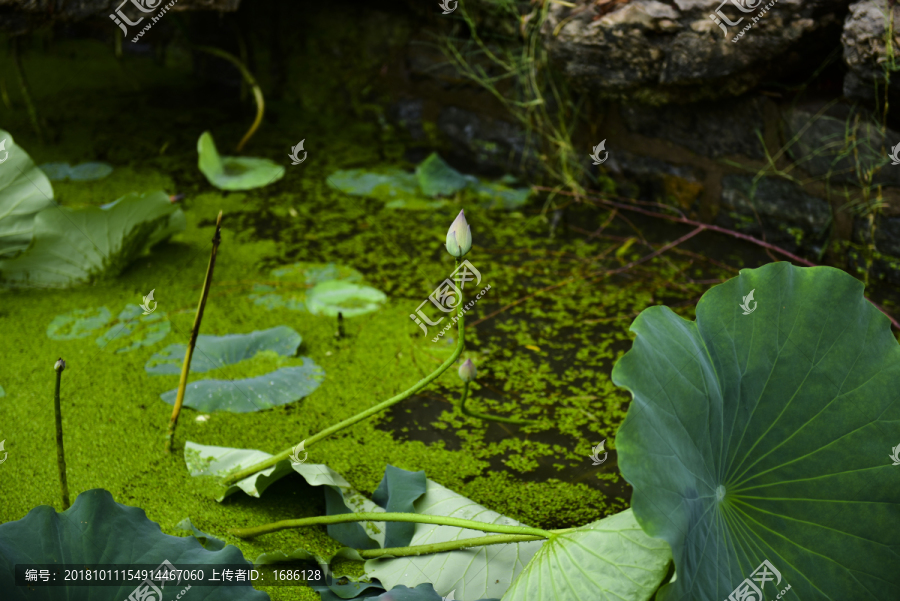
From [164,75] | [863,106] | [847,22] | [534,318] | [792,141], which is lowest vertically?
[534,318]

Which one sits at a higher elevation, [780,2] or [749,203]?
[780,2]

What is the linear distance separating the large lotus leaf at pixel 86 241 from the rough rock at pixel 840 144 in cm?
168

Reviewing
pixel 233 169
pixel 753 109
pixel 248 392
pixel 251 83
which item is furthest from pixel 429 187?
pixel 248 392

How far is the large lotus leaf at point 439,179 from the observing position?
235 cm

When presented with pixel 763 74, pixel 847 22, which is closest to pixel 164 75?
pixel 763 74

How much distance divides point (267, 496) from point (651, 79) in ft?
4.92

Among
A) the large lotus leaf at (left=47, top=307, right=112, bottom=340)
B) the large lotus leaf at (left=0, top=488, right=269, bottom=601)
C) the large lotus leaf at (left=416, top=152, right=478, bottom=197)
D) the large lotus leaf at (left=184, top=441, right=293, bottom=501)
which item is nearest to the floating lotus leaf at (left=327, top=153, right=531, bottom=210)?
the large lotus leaf at (left=416, top=152, right=478, bottom=197)

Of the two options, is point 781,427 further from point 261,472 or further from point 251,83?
point 251,83

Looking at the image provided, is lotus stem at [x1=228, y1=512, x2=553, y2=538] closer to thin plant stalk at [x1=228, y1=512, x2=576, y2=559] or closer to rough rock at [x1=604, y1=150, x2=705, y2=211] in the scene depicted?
thin plant stalk at [x1=228, y1=512, x2=576, y2=559]

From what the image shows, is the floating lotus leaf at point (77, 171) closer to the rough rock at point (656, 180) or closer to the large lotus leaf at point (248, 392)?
the large lotus leaf at point (248, 392)

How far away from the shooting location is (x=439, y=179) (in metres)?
2.38

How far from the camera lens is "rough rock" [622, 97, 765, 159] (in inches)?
72.0

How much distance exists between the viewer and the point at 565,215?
7.29 feet

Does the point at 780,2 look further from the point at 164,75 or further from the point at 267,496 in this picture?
the point at 164,75
